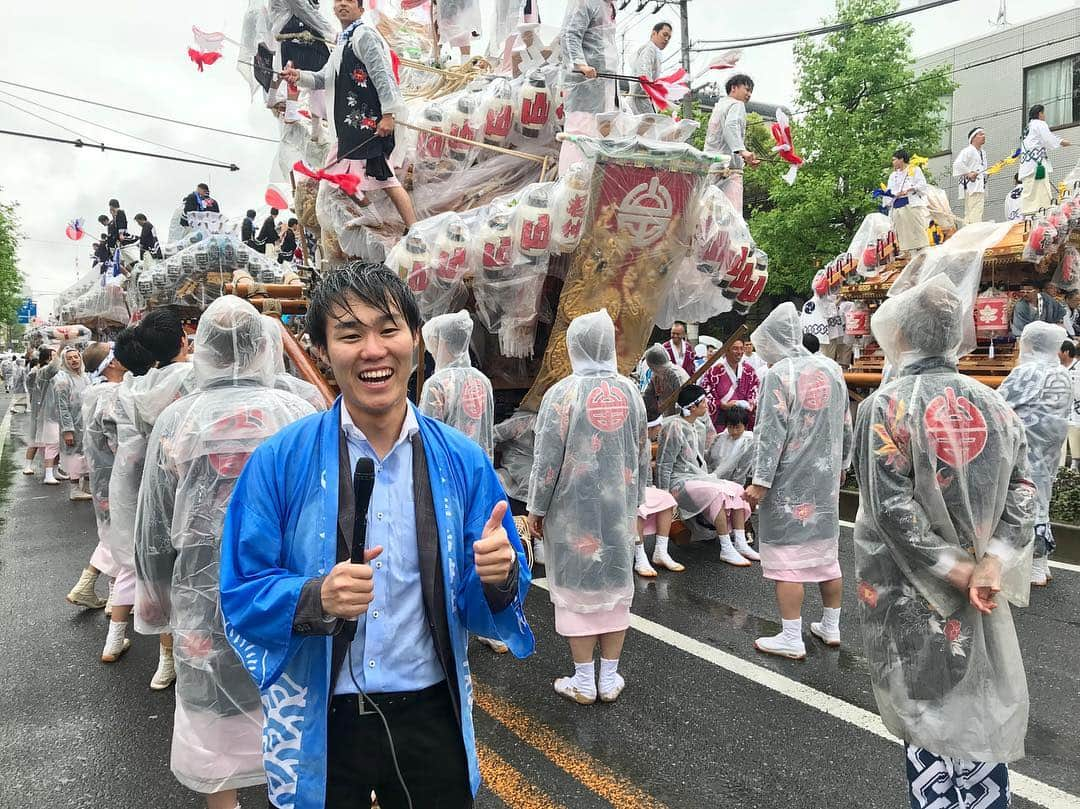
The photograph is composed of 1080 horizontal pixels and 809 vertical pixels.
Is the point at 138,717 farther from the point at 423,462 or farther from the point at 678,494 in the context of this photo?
the point at 678,494

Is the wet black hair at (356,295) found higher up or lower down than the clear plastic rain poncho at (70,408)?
higher up

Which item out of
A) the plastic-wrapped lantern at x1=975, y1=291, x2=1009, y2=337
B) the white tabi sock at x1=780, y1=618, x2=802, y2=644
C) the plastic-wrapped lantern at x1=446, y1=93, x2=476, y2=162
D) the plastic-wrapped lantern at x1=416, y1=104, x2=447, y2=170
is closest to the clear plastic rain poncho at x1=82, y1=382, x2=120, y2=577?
the plastic-wrapped lantern at x1=416, y1=104, x2=447, y2=170

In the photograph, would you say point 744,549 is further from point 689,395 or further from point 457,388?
point 457,388

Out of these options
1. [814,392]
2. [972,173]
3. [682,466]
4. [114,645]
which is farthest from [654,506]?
[972,173]

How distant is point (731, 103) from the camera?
630 cm

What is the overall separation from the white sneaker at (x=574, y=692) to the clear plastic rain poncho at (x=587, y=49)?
13.8 ft

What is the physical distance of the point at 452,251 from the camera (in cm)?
520

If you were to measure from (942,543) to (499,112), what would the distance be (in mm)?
5021

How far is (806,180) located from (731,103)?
40.3 ft

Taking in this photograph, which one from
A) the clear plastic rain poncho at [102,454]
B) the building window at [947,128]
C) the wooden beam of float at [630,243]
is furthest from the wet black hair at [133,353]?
the building window at [947,128]

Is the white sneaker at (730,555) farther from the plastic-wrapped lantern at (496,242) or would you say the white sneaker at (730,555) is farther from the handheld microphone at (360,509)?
the handheld microphone at (360,509)

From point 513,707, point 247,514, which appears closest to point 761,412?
point 513,707

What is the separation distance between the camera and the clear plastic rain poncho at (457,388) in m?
4.77

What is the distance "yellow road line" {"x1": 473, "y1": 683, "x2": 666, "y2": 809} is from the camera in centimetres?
273
